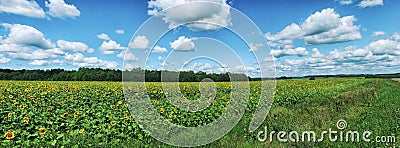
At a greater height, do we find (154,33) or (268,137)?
(154,33)

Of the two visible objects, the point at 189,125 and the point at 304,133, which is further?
the point at 189,125

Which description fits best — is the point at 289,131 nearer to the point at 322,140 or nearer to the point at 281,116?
the point at 322,140

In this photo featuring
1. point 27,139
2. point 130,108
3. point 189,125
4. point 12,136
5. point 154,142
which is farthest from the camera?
point 130,108

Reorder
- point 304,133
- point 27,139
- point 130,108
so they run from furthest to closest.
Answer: point 130,108, point 304,133, point 27,139

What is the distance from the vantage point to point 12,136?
470cm

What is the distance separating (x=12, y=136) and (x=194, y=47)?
357 cm

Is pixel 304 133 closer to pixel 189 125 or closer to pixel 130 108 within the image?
pixel 189 125

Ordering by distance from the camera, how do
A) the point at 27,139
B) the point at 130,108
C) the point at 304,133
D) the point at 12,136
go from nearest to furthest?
1. the point at 12,136
2. the point at 27,139
3. the point at 304,133
4. the point at 130,108

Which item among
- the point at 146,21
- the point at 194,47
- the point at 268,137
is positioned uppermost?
the point at 146,21

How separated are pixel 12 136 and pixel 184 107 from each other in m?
4.35

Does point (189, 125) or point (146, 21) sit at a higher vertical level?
point (146, 21)

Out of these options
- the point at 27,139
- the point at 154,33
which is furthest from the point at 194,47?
the point at 27,139

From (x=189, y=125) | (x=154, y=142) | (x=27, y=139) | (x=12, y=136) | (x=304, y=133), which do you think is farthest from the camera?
(x=189, y=125)

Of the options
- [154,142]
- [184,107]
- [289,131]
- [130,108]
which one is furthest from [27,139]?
[289,131]
